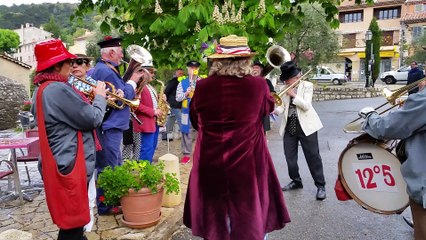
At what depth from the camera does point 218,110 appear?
2.88 metres

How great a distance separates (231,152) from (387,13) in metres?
49.2

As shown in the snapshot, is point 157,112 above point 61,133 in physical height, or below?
below

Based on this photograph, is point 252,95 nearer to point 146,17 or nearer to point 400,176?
point 400,176

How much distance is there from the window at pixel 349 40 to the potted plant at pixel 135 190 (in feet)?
145

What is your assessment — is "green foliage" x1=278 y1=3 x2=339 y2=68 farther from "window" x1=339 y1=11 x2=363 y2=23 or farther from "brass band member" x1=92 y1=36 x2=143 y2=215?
"brass band member" x1=92 y1=36 x2=143 y2=215

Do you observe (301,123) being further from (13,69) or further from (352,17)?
(352,17)

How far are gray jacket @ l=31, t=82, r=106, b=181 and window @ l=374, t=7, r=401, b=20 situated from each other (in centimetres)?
4930

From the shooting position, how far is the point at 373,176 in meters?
3.25

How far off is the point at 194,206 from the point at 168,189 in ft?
4.71

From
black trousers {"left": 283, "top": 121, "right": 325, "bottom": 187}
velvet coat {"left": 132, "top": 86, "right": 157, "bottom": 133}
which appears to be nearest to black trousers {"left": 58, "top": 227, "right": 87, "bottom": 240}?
velvet coat {"left": 132, "top": 86, "right": 157, "bottom": 133}

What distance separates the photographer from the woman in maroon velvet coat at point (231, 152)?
2867 mm

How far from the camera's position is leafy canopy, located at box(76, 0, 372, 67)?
403 cm

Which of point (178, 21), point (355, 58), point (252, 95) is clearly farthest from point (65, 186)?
point (355, 58)

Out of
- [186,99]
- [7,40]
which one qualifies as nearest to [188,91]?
[186,99]
